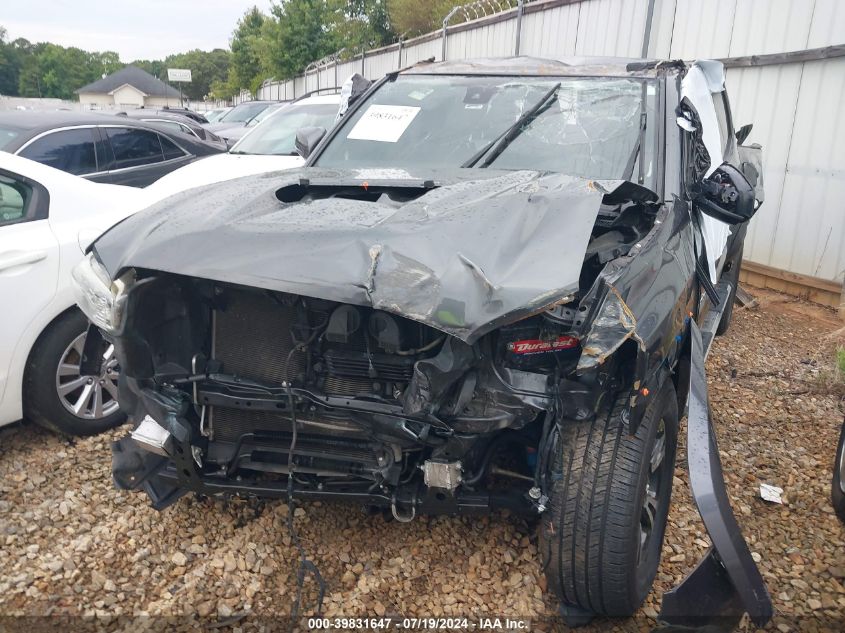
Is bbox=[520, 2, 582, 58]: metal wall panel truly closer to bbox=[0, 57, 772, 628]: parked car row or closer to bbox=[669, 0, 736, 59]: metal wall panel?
bbox=[669, 0, 736, 59]: metal wall panel

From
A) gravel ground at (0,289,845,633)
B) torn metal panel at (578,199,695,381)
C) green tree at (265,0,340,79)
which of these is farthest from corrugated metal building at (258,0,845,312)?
green tree at (265,0,340,79)

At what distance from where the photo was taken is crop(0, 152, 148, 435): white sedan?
332cm

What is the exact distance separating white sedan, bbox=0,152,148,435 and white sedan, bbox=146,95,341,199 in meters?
0.84

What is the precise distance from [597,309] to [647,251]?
0.41 meters

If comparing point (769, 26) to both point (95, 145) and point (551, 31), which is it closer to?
point (551, 31)

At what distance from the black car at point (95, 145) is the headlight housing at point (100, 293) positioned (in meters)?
3.95

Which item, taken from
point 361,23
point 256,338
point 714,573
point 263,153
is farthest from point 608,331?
point 361,23

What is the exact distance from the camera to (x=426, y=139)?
11.4 feet

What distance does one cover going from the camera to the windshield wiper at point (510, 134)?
10.6 feet

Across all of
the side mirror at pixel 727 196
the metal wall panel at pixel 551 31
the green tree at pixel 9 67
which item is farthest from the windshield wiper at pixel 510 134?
the green tree at pixel 9 67

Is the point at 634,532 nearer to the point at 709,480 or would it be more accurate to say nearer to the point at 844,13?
the point at 709,480

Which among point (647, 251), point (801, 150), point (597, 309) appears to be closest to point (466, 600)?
point (597, 309)

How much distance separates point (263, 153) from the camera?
7215 mm

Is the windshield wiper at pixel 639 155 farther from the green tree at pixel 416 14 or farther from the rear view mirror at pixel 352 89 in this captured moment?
the green tree at pixel 416 14
